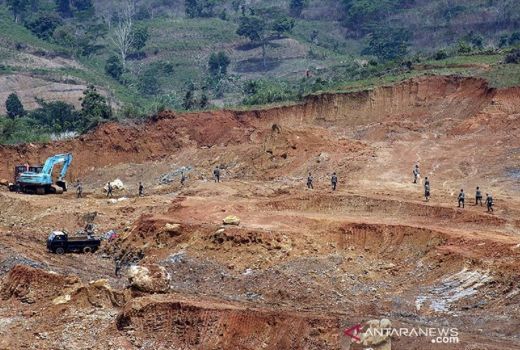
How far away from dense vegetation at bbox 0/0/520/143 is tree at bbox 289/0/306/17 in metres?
0.14

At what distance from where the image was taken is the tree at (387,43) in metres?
101

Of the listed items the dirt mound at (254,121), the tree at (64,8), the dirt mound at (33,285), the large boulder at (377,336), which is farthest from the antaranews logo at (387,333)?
the tree at (64,8)

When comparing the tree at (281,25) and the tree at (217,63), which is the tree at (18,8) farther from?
the tree at (281,25)

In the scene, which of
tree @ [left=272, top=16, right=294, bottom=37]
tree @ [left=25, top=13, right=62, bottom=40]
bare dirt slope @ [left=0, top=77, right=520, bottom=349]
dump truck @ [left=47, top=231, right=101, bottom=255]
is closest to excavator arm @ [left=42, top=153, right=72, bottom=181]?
bare dirt slope @ [left=0, top=77, right=520, bottom=349]

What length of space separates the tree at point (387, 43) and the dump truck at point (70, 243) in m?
62.6

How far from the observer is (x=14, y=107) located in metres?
85.4

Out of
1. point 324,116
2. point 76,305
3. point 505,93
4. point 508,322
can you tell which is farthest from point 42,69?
point 508,322

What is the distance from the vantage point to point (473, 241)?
3438cm

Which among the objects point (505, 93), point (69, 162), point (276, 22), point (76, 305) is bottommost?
point (76, 305)

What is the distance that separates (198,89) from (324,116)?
37.1 m

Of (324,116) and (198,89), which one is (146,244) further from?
(198,89)

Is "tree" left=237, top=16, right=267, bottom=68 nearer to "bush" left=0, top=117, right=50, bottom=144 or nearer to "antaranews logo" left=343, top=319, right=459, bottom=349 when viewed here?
"bush" left=0, top=117, right=50, bottom=144

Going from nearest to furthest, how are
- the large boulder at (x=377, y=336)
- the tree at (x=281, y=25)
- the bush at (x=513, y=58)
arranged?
the large boulder at (x=377, y=336) → the bush at (x=513, y=58) → the tree at (x=281, y=25)

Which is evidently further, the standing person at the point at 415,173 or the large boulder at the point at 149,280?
the standing person at the point at 415,173
